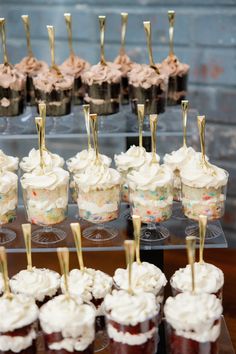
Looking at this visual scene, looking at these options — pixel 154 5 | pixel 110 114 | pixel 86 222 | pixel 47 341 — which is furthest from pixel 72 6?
pixel 47 341

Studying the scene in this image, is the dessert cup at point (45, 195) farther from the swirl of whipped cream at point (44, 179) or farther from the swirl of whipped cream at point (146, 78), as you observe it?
the swirl of whipped cream at point (146, 78)

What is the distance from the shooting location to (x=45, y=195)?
1.91 m

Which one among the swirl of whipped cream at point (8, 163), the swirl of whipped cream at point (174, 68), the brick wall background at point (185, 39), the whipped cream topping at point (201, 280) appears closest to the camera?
the whipped cream topping at point (201, 280)

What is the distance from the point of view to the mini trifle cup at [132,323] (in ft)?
5.39

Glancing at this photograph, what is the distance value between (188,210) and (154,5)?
1.24 meters

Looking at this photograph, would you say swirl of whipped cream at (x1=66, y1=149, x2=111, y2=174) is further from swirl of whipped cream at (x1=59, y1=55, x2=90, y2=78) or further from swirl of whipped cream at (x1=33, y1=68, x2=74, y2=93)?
swirl of whipped cream at (x1=59, y1=55, x2=90, y2=78)

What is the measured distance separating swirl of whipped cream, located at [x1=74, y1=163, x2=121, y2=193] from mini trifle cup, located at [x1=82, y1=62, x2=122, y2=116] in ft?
1.67

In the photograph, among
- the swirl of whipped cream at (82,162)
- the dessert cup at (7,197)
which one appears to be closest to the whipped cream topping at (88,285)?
the dessert cup at (7,197)

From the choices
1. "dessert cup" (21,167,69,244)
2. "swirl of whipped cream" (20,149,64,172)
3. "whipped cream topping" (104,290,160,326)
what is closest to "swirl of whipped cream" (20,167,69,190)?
"dessert cup" (21,167,69,244)

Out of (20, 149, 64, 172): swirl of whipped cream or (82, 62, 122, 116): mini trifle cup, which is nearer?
(20, 149, 64, 172): swirl of whipped cream

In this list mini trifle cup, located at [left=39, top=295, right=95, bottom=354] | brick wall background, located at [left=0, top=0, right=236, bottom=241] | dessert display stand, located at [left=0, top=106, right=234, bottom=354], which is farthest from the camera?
brick wall background, located at [left=0, top=0, right=236, bottom=241]

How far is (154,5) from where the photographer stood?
9.61ft

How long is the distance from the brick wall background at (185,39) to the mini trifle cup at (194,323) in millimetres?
1413

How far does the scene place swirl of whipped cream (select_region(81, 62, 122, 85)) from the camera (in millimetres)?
2385
